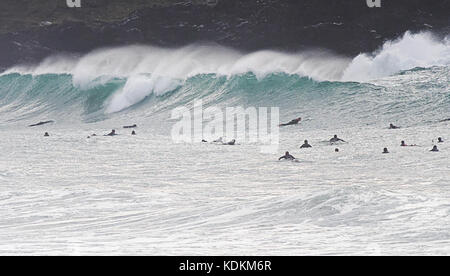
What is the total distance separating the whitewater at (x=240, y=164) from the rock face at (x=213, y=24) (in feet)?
8.35

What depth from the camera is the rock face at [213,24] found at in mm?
35844

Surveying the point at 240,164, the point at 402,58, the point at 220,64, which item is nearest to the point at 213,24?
the point at 220,64

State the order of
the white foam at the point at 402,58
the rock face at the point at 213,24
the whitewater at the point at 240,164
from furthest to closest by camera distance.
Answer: the rock face at the point at 213,24 < the white foam at the point at 402,58 < the whitewater at the point at 240,164

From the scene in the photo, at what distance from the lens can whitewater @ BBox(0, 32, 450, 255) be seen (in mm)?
9844

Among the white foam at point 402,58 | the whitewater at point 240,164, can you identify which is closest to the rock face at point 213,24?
the white foam at point 402,58

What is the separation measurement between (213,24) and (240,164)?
25.5 meters

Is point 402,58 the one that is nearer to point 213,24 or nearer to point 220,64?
point 220,64

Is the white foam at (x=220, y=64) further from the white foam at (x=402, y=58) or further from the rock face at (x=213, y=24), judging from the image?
the rock face at (x=213, y=24)

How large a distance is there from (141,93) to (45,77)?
27.7ft

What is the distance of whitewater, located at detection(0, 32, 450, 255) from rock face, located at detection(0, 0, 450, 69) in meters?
2.55

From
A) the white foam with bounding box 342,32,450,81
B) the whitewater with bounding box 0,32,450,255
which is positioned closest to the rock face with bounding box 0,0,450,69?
the white foam with bounding box 342,32,450,81

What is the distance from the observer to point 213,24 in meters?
41.2

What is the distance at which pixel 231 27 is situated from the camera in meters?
40.3
